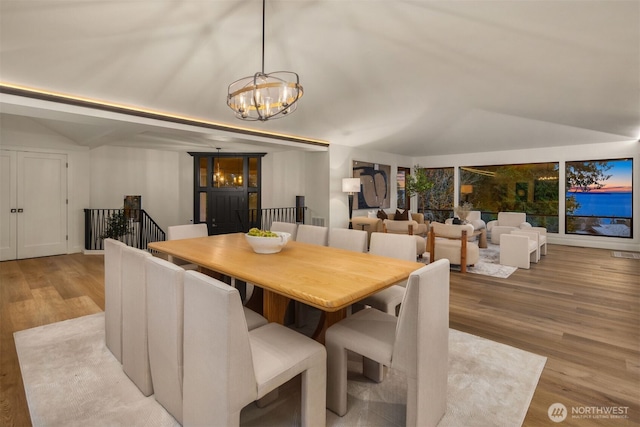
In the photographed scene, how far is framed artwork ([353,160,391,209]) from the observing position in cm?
824

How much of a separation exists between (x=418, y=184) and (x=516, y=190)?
2.57 m

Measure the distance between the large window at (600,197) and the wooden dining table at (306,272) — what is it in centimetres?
765

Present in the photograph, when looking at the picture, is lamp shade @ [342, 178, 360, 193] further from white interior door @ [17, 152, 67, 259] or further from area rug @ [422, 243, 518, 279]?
white interior door @ [17, 152, 67, 259]

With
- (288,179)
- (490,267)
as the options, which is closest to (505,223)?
(490,267)

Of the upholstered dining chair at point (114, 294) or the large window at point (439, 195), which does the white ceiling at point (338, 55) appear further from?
the large window at point (439, 195)

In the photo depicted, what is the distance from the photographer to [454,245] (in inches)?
205

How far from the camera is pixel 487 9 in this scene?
2.76m

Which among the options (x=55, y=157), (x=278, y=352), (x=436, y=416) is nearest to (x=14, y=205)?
(x=55, y=157)

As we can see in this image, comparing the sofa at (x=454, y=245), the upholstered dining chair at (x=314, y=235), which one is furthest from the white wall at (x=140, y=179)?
the sofa at (x=454, y=245)

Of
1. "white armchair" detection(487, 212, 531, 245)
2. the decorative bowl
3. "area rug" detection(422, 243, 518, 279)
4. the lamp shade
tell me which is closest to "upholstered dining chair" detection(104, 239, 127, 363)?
the decorative bowl

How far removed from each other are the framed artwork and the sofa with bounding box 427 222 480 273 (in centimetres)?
299

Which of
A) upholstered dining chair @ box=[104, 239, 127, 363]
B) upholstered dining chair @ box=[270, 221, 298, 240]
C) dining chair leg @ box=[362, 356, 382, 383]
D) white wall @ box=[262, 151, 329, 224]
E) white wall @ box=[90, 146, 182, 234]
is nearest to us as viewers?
dining chair leg @ box=[362, 356, 382, 383]

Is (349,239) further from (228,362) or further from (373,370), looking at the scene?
(228,362)

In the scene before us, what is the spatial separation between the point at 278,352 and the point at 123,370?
1439mm
